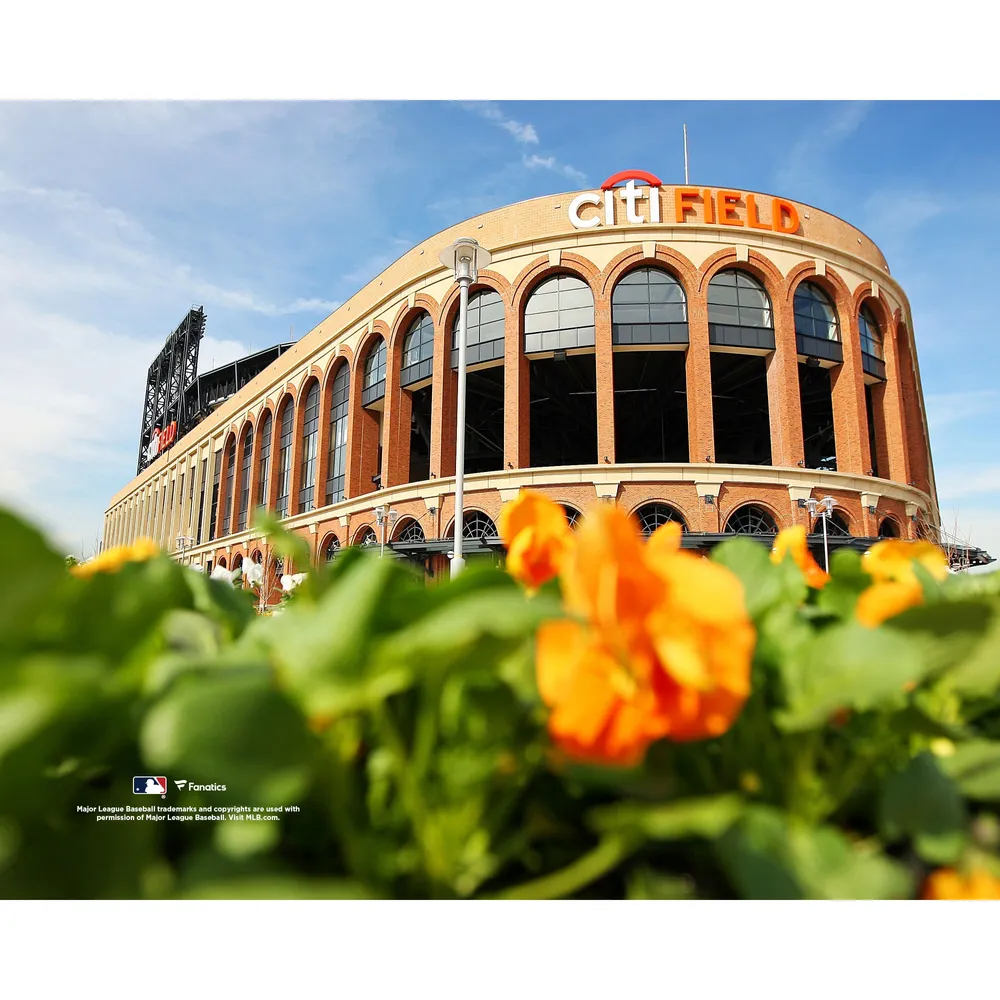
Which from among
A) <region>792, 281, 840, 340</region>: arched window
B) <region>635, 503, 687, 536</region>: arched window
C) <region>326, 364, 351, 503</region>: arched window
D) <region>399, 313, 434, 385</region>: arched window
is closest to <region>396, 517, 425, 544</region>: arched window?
<region>326, 364, 351, 503</region>: arched window

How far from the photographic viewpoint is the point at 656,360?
2039cm

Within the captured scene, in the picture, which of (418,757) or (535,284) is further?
(535,284)

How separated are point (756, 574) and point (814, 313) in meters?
21.6

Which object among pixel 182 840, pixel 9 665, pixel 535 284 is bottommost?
pixel 182 840

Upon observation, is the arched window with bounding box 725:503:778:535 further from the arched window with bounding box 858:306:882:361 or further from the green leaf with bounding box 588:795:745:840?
the green leaf with bounding box 588:795:745:840

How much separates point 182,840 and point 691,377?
18674 mm

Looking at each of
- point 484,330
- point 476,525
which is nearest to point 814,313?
point 484,330

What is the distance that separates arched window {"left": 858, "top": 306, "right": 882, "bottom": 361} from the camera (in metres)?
19.7

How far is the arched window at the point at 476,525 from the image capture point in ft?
59.7

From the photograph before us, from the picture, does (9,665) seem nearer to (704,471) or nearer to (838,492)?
(704,471)

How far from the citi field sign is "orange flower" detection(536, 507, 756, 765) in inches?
795

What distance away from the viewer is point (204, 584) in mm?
652

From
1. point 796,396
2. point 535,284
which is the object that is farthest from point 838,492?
point 535,284

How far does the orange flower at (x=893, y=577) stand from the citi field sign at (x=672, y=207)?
64.8ft
